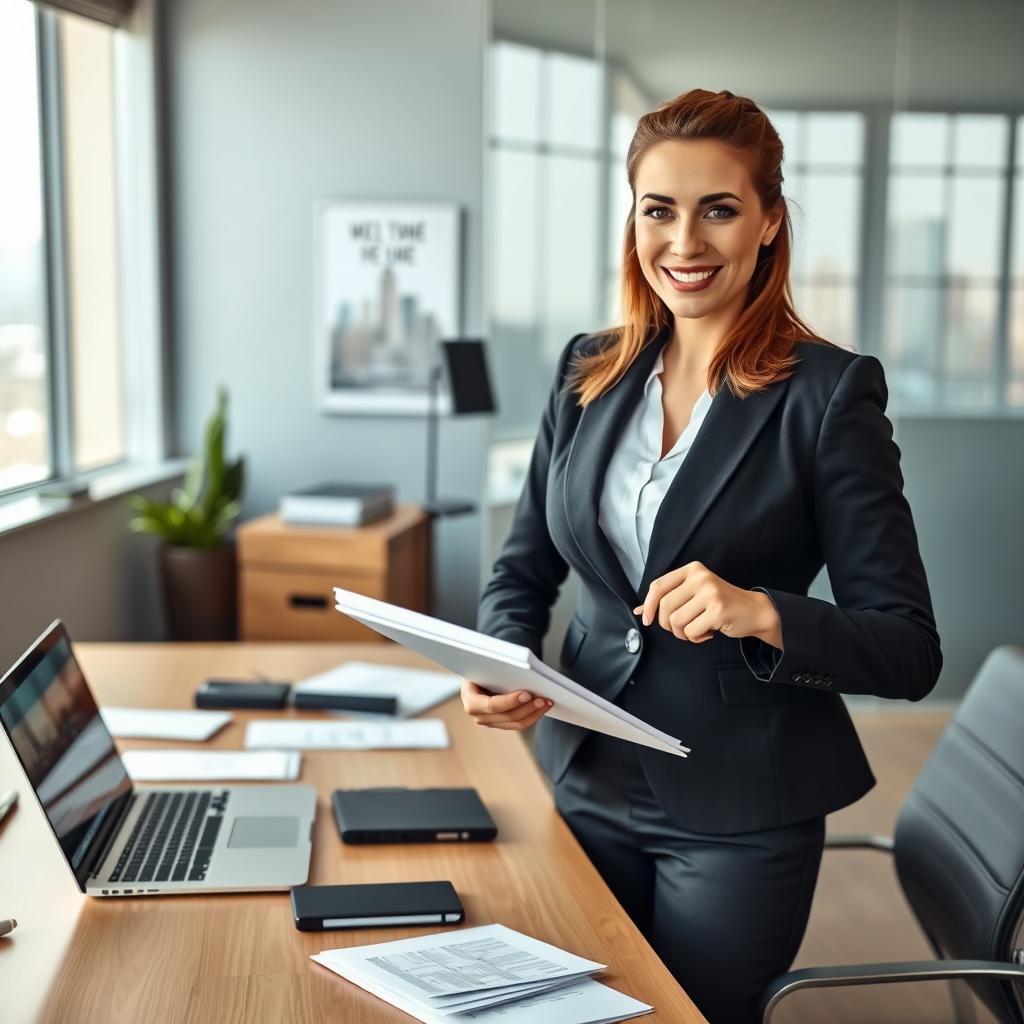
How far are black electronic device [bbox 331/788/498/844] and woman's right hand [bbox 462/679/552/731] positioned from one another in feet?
0.61

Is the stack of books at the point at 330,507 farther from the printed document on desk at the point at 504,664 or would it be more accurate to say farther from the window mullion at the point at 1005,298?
the printed document on desk at the point at 504,664

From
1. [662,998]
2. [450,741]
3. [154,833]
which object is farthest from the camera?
[450,741]

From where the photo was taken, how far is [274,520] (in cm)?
438

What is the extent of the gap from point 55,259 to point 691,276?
10.1 feet

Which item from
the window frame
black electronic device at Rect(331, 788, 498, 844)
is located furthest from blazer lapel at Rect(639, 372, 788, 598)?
the window frame

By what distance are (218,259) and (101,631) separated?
59.8 inches

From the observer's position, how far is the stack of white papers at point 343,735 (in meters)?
2.09

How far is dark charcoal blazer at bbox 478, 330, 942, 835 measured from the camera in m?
1.51

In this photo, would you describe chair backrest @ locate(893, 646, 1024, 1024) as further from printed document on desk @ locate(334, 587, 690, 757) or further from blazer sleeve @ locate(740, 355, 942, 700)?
printed document on desk @ locate(334, 587, 690, 757)

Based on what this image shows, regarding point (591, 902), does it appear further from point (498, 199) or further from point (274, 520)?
point (498, 199)

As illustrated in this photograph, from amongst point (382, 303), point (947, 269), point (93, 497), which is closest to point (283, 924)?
point (93, 497)

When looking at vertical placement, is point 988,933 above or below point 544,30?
below

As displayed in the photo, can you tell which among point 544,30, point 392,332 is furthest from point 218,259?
point 544,30

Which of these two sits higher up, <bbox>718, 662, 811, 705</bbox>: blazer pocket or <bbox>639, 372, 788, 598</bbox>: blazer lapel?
<bbox>639, 372, 788, 598</bbox>: blazer lapel
